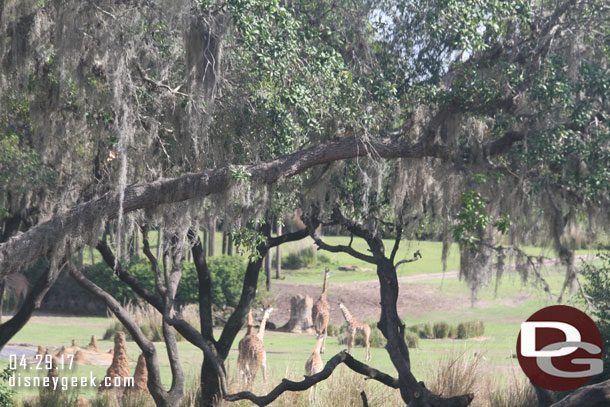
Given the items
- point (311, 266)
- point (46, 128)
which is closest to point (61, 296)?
point (311, 266)

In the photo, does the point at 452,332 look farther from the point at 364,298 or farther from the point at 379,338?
the point at 364,298

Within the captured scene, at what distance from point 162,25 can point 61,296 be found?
2276 cm

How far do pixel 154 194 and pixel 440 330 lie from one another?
18.3 meters

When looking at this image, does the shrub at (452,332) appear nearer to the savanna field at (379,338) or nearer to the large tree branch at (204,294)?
the savanna field at (379,338)

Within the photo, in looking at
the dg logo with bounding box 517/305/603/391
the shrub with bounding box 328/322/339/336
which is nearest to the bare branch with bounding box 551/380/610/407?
the dg logo with bounding box 517/305/603/391

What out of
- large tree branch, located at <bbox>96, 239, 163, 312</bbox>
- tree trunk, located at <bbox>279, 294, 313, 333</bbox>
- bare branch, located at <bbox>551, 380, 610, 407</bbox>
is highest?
large tree branch, located at <bbox>96, 239, 163, 312</bbox>

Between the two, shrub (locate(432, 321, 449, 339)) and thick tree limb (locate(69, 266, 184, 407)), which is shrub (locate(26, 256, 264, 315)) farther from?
thick tree limb (locate(69, 266, 184, 407))

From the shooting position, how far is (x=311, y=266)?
138ft

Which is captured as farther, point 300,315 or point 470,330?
point 300,315

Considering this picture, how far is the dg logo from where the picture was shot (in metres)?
10.8

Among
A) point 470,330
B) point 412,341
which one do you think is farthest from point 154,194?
point 470,330

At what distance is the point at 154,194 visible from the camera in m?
9.34

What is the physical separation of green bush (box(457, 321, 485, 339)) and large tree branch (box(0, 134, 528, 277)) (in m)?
16.1

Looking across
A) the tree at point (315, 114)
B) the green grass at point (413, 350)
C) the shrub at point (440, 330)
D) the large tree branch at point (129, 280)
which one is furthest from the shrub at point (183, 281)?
the tree at point (315, 114)
